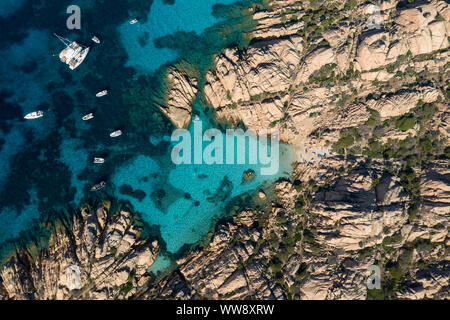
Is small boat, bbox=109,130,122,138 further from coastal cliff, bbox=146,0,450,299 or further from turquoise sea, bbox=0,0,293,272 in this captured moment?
coastal cliff, bbox=146,0,450,299

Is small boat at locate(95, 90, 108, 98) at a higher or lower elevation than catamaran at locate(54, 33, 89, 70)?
lower

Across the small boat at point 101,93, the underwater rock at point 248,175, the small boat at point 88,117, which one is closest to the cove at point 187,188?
the underwater rock at point 248,175

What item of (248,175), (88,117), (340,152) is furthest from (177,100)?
(340,152)

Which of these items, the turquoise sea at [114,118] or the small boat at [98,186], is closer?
the small boat at [98,186]

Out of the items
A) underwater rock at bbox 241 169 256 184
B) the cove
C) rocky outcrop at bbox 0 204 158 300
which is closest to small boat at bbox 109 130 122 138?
the cove

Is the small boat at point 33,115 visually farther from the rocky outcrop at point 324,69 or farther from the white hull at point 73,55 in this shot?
the rocky outcrop at point 324,69

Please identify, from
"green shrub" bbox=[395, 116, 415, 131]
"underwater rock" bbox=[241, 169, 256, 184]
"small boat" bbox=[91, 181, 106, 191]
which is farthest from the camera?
"underwater rock" bbox=[241, 169, 256, 184]

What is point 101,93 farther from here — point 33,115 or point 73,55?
point 33,115
